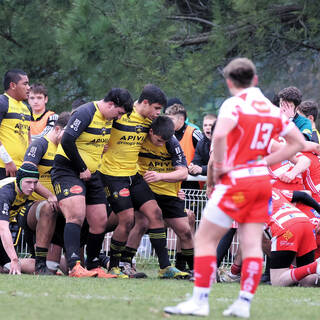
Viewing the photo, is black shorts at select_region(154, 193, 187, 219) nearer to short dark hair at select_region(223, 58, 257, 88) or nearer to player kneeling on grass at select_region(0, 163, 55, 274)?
player kneeling on grass at select_region(0, 163, 55, 274)

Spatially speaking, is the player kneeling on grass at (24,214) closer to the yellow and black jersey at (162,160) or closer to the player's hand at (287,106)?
the yellow and black jersey at (162,160)

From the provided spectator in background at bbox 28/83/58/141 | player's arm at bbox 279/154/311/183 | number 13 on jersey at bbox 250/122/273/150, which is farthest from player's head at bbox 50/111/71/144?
number 13 on jersey at bbox 250/122/273/150

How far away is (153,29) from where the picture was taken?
1188cm

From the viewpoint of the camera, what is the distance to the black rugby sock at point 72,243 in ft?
26.5

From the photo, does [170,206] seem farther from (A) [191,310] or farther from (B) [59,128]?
A: (A) [191,310]

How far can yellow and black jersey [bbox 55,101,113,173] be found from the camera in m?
8.14

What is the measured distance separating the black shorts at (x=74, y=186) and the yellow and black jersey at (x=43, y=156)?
1.24ft

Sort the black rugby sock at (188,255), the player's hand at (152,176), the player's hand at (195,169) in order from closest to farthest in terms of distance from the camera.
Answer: the player's hand at (152,176) < the black rugby sock at (188,255) < the player's hand at (195,169)

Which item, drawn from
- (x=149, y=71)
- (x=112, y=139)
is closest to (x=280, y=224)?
(x=112, y=139)

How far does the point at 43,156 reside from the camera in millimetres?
8836

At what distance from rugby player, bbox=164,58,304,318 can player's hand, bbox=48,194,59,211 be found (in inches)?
140

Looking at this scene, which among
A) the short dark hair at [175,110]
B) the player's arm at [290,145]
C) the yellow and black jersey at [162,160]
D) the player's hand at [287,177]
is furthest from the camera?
the short dark hair at [175,110]

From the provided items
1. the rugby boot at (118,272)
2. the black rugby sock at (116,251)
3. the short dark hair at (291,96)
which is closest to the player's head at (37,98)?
the black rugby sock at (116,251)

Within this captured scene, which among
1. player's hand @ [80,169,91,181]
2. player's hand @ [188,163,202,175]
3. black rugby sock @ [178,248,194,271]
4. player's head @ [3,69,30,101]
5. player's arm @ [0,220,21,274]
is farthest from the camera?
player's hand @ [188,163,202,175]
